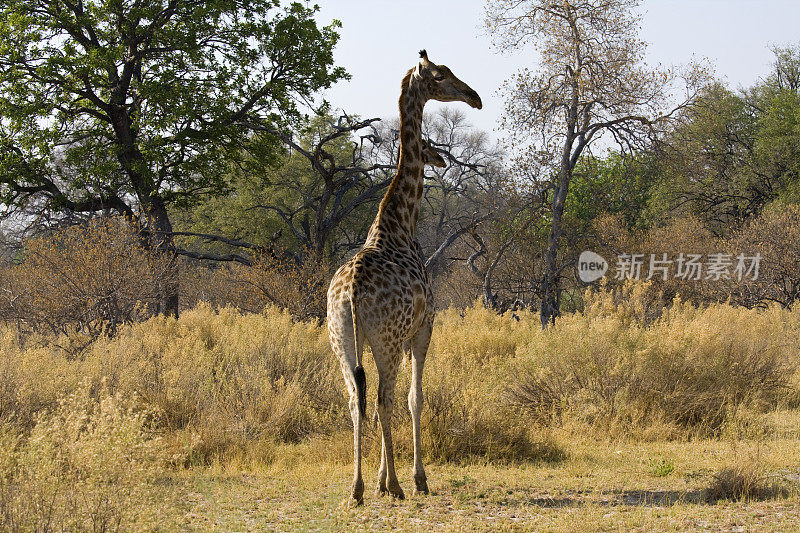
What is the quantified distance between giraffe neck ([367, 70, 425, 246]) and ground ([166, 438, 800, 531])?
2257mm

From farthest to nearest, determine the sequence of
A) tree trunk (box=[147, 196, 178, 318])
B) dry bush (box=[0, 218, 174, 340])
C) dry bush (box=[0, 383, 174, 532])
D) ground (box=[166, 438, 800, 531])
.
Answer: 1. tree trunk (box=[147, 196, 178, 318])
2. dry bush (box=[0, 218, 174, 340])
3. ground (box=[166, 438, 800, 531])
4. dry bush (box=[0, 383, 174, 532])

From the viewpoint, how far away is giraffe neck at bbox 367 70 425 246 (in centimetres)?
678

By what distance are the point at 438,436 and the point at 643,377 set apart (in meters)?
2.92

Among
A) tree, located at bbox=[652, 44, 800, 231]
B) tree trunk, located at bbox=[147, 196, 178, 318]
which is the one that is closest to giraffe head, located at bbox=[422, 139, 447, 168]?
tree trunk, located at bbox=[147, 196, 178, 318]

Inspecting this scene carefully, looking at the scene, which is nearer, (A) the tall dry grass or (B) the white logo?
(A) the tall dry grass

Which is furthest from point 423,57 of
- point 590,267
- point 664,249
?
point 664,249

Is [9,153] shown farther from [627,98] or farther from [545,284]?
[627,98]

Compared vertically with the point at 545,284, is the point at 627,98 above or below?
above

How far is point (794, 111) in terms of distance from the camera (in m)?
27.7

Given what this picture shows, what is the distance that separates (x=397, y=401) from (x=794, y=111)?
83.8 ft

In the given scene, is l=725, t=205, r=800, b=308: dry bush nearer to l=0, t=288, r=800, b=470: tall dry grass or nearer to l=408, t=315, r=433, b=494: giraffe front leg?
l=0, t=288, r=800, b=470: tall dry grass

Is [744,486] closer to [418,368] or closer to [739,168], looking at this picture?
[418,368]

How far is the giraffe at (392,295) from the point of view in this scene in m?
5.72

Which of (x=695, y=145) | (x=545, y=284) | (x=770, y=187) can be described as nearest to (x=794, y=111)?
(x=770, y=187)
